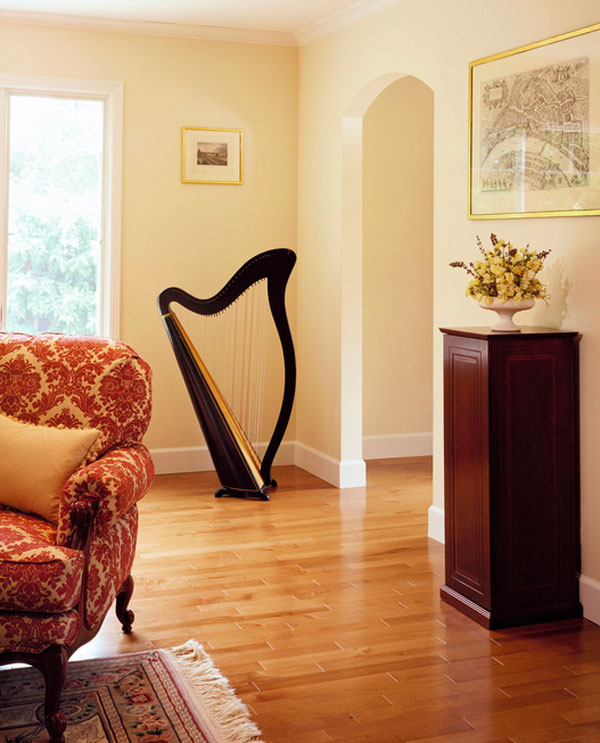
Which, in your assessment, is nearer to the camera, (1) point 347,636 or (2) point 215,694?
Result: (2) point 215,694

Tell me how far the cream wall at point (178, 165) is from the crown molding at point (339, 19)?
24cm

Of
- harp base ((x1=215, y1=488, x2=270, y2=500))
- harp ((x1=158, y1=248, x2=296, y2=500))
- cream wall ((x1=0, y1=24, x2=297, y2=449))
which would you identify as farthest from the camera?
cream wall ((x1=0, y1=24, x2=297, y2=449))

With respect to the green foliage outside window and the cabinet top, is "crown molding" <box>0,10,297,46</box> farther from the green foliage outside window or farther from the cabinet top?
the cabinet top

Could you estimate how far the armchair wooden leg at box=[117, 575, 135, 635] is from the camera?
10.4ft

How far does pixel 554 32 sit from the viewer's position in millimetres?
3432

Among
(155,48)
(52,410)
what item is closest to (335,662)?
(52,410)

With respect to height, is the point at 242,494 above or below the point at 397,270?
below

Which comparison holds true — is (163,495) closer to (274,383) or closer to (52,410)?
(274,383)

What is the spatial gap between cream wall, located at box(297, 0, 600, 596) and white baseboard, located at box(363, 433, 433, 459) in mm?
548

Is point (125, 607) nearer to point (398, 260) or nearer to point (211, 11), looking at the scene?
point (211, 11)

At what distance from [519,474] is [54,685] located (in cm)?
171

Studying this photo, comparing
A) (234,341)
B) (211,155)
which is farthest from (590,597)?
(211,155)

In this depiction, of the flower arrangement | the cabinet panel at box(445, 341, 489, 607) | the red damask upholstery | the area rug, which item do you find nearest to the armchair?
the red damask upholstery

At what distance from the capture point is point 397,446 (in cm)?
638
